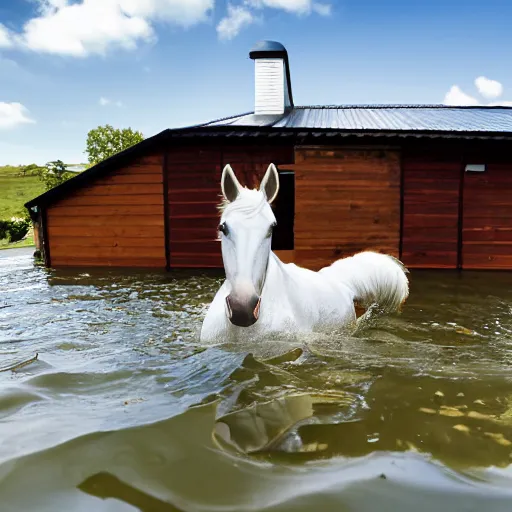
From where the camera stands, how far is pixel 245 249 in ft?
9.25

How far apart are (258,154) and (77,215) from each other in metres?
4.76

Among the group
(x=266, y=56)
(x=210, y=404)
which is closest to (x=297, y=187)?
(x=266, y=56)

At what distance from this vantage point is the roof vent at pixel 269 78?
45.2 ft

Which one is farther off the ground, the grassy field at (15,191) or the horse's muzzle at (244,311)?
the grassy field at (15,191)

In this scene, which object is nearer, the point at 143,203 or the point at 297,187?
the point at 297,187

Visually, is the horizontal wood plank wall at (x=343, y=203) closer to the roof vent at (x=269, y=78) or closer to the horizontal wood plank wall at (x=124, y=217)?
the horizontal wood plank wall at (x=124, y=217)

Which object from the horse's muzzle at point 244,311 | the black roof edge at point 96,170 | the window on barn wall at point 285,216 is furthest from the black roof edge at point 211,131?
the horse's muzzle at point 244,311

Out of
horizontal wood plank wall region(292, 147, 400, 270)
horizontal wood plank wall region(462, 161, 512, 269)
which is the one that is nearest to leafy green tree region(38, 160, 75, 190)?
horizontal wood plank wall region(292, 147, 400, 270)

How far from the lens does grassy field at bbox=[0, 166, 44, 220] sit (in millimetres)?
42381

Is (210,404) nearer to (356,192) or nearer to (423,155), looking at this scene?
(356,192)

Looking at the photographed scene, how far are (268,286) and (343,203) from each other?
651 centimetres

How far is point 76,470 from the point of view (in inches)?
61.7

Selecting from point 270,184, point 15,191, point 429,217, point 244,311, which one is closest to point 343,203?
point 429,217

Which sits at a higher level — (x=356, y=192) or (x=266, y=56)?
(x=266, y=56)
